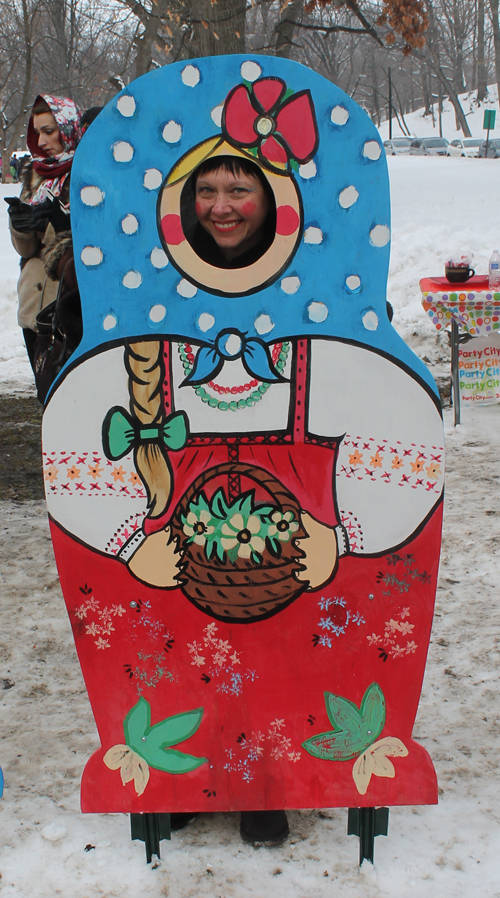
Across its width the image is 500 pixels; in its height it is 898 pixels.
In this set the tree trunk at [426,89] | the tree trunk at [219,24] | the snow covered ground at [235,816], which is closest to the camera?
the snow covered ground at [235,816]

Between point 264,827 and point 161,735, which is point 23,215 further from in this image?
point 264,827

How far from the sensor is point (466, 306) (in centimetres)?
492

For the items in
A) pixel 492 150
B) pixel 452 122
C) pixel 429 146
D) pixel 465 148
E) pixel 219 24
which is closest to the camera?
pixel 219 24

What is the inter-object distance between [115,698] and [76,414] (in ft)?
2.19

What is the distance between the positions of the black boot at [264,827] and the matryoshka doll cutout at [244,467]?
0.11m

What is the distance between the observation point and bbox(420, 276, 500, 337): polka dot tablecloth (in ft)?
15.9

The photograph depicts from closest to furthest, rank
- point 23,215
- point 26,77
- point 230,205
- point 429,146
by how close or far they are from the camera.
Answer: point 230,205
point 23,215
point 26,77
point 429,146

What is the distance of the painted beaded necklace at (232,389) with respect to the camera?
1.66 meters

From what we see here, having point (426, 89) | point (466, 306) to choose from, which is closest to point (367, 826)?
point (466, 306)

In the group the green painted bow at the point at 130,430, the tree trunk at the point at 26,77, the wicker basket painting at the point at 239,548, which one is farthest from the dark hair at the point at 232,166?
the tree trunk at the point at 26,77

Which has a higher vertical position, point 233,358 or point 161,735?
point 233,358

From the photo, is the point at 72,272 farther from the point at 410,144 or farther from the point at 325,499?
the point at 410,144

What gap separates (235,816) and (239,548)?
30.9 inches

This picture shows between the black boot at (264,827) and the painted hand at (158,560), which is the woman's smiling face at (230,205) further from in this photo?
the black boot at (264,827)
